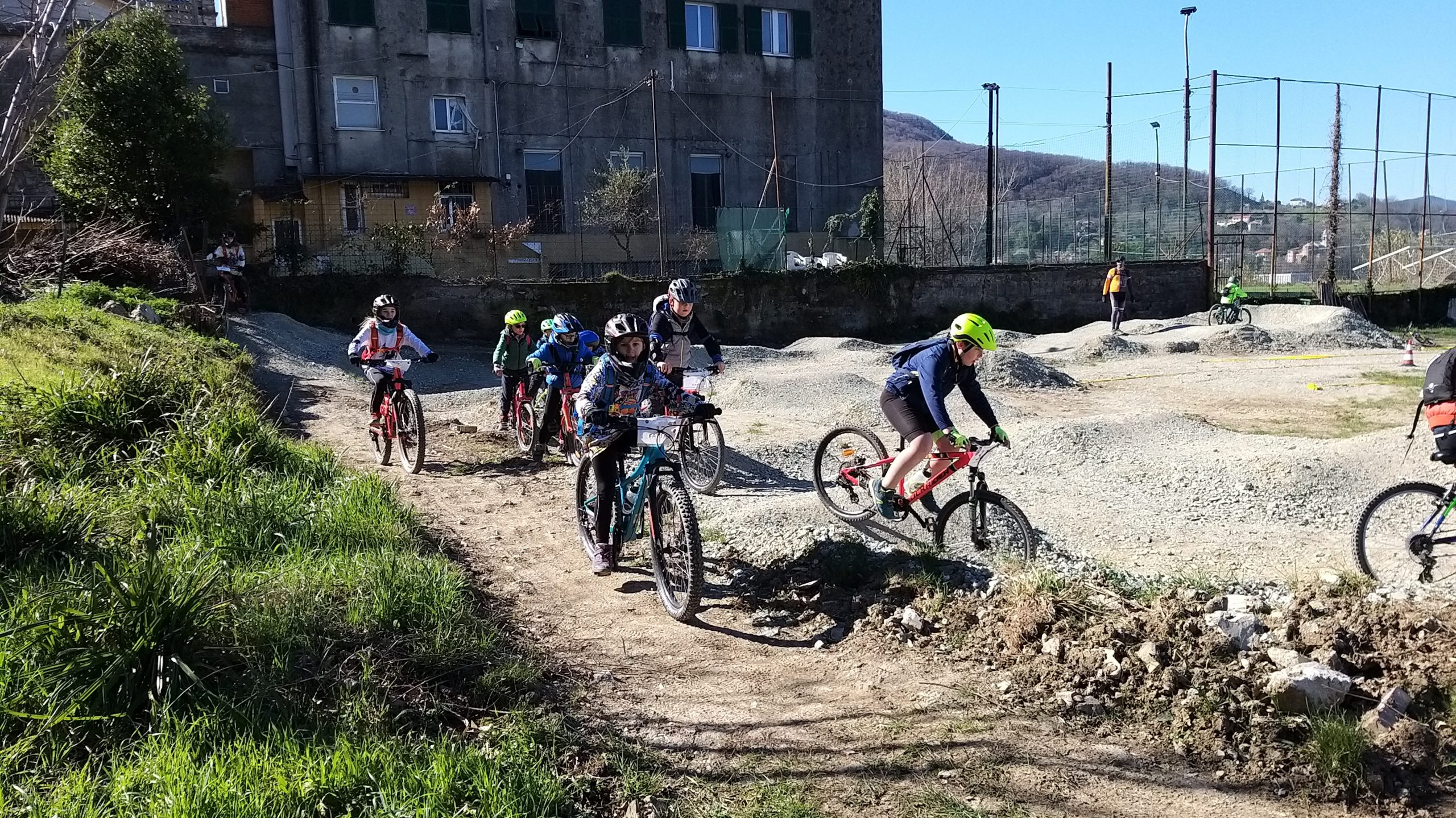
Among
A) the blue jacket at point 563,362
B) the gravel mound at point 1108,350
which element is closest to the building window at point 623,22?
the gravel mound at point 1108,350

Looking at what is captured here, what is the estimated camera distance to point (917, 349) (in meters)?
7.37

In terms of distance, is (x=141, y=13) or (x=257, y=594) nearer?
(x=257, y=594)

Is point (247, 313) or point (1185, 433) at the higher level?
point (247, 313)

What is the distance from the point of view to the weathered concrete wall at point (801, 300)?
25906mm

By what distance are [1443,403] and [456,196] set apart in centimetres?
3099

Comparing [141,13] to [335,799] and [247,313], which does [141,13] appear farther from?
[335,799]

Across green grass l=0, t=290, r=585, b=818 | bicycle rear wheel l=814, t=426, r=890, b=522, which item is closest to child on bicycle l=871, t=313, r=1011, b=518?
bicycle rear wheel l=814, t=426, r=890, b=522

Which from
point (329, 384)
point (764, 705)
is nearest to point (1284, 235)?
point (329, 384)

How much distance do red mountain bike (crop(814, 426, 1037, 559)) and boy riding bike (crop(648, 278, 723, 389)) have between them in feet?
6.14

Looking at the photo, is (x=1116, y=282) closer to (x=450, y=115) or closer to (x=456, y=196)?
(x=456, y=196)

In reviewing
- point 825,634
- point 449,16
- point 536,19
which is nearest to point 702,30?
point 536,19

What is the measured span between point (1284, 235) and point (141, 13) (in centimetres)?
3872

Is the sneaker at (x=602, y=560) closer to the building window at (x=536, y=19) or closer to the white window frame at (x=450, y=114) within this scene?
the white window frame at (x=450, y=114)

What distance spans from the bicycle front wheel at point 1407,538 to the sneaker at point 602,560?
184 inches
